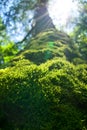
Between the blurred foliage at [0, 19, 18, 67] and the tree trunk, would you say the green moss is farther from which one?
the blurred foliage at [0, 19, 18, 67]

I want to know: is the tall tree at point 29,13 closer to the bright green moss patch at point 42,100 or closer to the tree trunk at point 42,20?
the tree trunk at point 42,20

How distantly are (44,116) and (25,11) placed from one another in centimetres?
1537

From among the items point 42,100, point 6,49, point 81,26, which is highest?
point 42,100

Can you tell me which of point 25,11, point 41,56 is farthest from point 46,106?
point 25,11

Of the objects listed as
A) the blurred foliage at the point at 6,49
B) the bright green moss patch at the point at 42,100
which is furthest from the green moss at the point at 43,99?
the blurred foliage at the point at 6,49

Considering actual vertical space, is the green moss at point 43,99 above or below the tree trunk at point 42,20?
below

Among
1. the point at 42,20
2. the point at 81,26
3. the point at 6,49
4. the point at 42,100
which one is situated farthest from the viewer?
the point at 6,49

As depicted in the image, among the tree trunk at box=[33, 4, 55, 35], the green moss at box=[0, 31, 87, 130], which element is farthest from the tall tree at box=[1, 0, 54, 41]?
the green moss at box=[0, 31, 87, 130]

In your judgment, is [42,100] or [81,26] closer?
[42,100]

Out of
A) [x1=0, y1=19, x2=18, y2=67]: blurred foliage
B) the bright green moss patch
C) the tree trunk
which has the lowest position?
[x1=0, y1=19, x2=18, y2=67]: blurred foliage

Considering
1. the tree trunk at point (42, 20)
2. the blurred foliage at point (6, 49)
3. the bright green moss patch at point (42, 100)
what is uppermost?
the tree trunk at point (42, 20)

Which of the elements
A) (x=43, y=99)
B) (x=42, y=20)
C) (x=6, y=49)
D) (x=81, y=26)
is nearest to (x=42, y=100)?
(x=43, y=99)

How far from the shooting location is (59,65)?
6.31 m

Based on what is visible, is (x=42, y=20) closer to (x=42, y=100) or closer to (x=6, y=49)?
(x=6, y=49)
